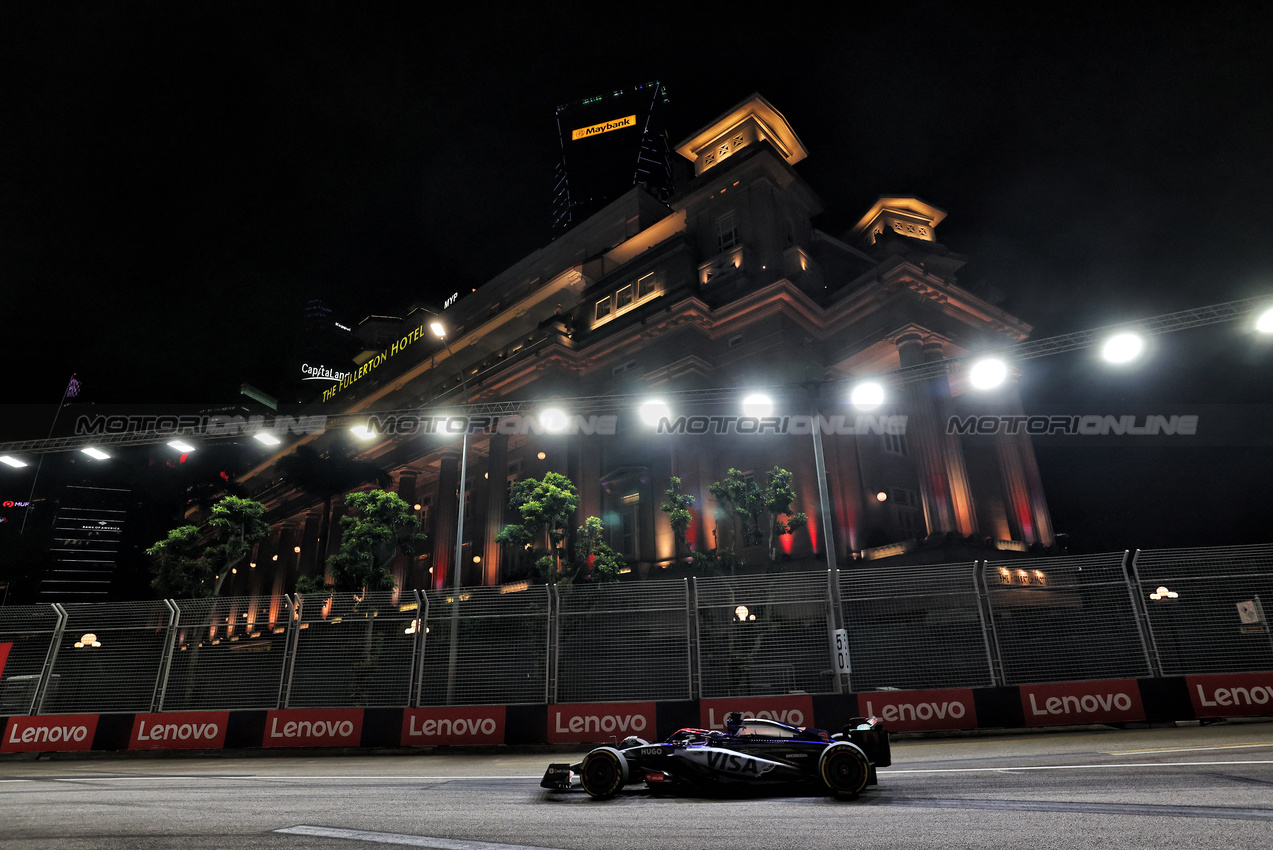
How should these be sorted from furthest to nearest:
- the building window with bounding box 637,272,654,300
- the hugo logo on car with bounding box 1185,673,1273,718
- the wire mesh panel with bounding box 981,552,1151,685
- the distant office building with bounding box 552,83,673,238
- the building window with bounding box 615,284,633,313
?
the distant office building with bounding box 552,83,673,238, the building window with bounding box 615,284,633,313, the building window with bounding box 637,272,654,300, the wire mesh panel with bounding box 981,552,1151,685, the hugo logo on car with bounding box 1185,673,1273,718

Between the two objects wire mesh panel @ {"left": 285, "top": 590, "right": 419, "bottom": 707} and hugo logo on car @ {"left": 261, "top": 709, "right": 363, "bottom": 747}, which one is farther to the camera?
wire mesh panel @ {"left": 285, "top": 590, "right": 419, "bottom": 707}

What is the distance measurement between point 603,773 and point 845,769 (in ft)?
9.55

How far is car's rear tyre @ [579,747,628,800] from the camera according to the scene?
314 inches

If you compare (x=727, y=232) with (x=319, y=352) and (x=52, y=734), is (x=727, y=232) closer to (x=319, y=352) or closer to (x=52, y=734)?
(x=52, y=734)

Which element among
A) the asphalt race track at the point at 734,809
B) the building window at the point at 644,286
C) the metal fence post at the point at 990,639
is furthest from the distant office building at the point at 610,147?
the asphalt race track at the point at 734,809

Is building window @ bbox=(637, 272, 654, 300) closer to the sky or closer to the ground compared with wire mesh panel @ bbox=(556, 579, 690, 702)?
closer to the sky

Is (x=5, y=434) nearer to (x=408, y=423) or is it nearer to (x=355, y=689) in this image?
(x=408, y=423)

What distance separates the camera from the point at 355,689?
600 inches

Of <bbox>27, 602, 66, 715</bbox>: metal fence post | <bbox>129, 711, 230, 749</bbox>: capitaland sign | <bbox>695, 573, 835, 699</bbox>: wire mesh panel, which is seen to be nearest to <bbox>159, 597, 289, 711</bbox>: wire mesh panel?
<bbox>129, 711, 230, 749</bbox>: capitaland sign

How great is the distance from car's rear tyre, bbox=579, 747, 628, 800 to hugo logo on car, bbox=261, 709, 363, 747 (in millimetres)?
9277

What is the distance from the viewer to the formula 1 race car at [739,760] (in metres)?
7.77

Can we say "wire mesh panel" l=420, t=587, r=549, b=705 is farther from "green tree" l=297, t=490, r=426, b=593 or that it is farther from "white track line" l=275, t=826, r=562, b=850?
"green tree" l=297, t=490, r=426, b=593

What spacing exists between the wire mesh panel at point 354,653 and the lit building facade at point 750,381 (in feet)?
26.3

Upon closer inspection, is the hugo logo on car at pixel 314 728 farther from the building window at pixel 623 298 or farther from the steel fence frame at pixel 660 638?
the building window at pixel 623 298
